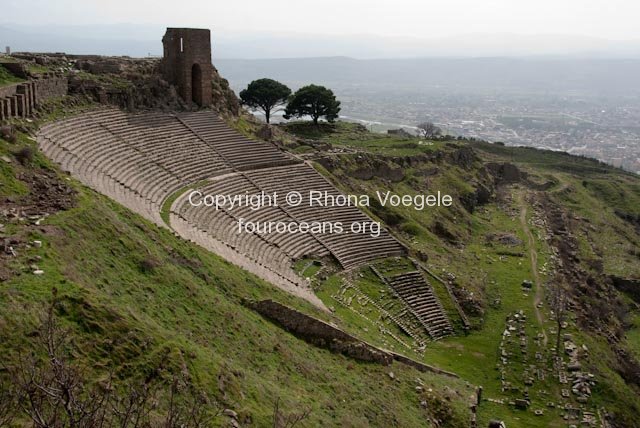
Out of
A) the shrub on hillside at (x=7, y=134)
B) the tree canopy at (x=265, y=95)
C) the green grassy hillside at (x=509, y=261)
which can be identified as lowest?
the green grassy hillside at (x=509, y=261)

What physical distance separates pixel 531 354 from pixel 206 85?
86.0 feet

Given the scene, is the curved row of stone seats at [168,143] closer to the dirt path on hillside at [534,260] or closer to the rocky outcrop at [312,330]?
the rocky outcrop at [312,330]

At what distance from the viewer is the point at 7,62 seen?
31406mm

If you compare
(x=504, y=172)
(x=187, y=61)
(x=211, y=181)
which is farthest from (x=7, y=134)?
(x=504, y=172)

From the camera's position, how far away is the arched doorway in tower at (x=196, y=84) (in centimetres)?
4144

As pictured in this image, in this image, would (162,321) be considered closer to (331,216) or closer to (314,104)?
(331,216)

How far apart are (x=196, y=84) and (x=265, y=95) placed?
18989mm

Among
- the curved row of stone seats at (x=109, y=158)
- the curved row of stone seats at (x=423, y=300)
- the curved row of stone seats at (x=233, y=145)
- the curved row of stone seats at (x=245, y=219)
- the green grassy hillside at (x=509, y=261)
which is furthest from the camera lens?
the curved row of stone seats at (x=233, y=145)

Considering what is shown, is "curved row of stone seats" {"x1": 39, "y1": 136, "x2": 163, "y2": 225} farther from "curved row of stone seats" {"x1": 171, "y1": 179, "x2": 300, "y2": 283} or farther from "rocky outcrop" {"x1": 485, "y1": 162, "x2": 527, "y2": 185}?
"rocky outcrop" {"x1": 485, "y1": 162, "x2": 527, "y2": 185}

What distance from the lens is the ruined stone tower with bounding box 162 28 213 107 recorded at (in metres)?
40.8

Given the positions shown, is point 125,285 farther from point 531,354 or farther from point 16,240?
point 531,354

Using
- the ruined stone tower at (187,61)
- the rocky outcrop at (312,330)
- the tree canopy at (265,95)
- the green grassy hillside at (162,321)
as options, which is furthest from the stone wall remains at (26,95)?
the tree canopy at (265,95)

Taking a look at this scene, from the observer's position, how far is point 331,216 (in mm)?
34406

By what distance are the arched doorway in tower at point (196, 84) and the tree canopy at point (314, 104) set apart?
58.1 ft
